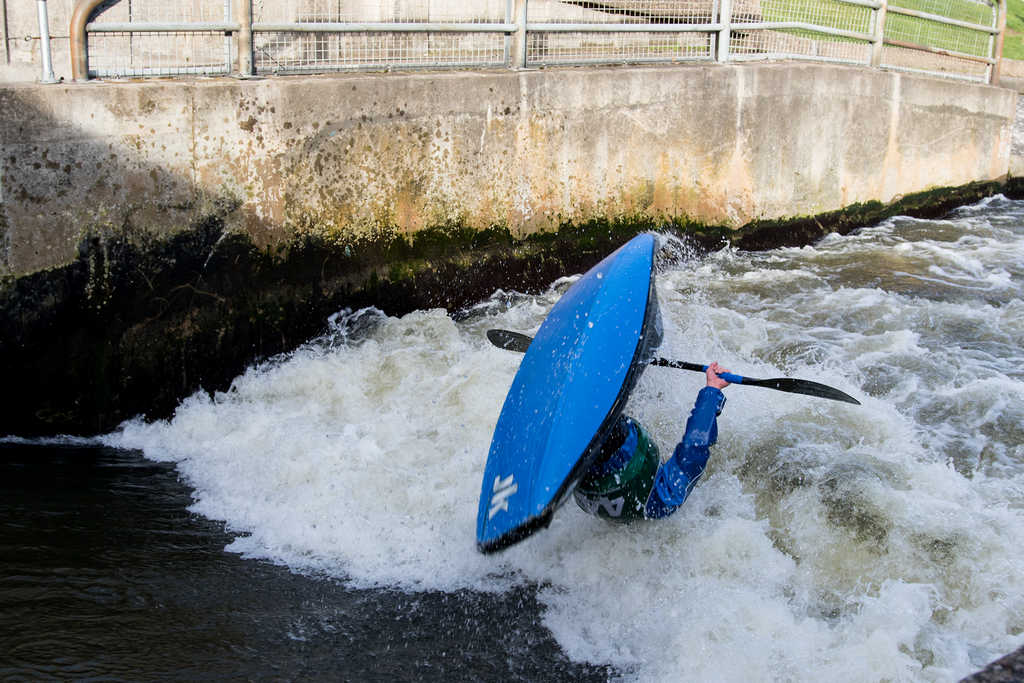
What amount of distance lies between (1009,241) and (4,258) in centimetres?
825

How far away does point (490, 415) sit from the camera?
5.96 meters

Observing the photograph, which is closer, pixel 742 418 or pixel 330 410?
pixel 742 418

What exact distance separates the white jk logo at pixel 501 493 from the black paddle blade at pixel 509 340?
49.6 inches

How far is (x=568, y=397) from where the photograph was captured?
428cm

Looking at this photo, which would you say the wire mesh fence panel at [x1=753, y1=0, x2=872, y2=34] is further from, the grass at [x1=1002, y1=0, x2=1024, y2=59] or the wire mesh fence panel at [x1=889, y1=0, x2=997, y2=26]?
the grass at [x1=1002, y1=0, x2=1024, y2=59]

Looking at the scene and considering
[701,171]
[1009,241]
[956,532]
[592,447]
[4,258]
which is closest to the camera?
[592,447]

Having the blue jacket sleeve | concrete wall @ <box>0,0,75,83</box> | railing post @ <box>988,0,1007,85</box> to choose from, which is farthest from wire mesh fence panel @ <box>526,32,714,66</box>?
concrete wall @ <box>0,0,75,83</box>

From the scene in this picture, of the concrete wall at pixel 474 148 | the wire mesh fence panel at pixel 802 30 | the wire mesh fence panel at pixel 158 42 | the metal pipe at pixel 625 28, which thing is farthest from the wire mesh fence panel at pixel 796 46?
the wire mesh fence panel at pixel 158 42

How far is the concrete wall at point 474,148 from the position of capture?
5820 millimetres

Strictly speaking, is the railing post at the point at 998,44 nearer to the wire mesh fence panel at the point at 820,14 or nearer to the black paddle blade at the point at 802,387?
the wire mesh fence panel at the point at 820,14

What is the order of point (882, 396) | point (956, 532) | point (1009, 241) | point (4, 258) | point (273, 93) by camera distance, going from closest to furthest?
point (956, 532)
point (4, 258)
point (882, 396)
point (273, 93)
point (1009, 241)

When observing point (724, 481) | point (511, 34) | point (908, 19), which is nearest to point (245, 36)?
point (511, 34)

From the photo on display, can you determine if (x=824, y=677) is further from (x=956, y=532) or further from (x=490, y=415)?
(x=490, y=415)

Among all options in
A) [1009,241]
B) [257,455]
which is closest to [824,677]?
[257,455]
